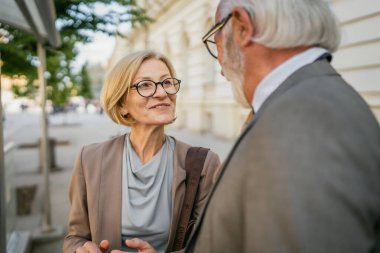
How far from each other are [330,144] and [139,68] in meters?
1.23

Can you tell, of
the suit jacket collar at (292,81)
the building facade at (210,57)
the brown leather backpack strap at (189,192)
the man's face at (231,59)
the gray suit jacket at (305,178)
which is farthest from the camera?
the building facade at (210,57)

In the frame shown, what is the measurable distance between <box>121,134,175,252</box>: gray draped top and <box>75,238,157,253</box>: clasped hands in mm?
144

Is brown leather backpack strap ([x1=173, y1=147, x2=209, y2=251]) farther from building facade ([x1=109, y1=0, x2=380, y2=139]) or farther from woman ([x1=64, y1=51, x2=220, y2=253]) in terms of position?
building facade ([x1=109, y1=0, x2=380, y2=139])

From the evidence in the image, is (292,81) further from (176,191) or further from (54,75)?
(54,75)

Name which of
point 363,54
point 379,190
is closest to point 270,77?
point 379,190

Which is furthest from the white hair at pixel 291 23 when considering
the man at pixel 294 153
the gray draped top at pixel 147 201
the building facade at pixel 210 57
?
the building facade at pixel 210 57

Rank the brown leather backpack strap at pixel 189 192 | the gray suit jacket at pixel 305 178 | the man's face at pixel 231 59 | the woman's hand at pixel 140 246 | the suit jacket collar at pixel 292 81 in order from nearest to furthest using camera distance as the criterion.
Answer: the gray suit jacket at pixel 305 178, the suit jacket collar at pixel 292 81, the man's face at pixel 231 59, the woman's hand at pixel 140 246, the brown leather backpack strap at pixel 189 192

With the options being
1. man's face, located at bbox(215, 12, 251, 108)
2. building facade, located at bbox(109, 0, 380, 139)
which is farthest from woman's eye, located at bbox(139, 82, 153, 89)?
building facade, located at bbox(109, 0, 380, 139)

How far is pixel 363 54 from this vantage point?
5.98m

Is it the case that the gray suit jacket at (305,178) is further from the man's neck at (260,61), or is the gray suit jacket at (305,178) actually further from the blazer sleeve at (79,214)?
the blazer sleeve at (79,214)

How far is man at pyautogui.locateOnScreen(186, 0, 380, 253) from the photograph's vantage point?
87 cm

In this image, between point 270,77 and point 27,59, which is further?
point 27,59

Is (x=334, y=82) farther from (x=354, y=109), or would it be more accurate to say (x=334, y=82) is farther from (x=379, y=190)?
(x=379, y=190)

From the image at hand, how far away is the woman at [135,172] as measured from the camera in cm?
179
